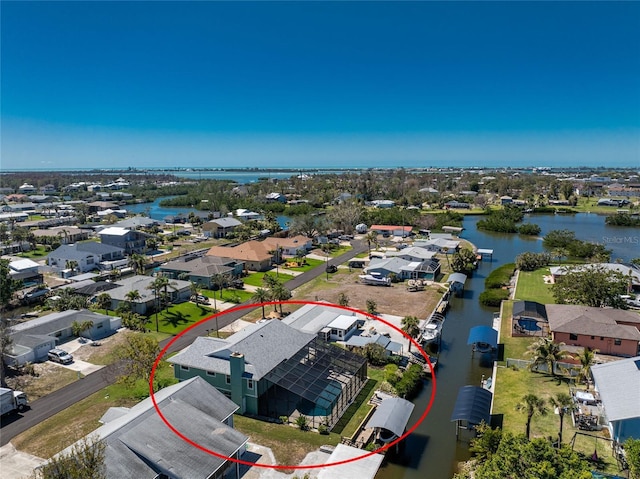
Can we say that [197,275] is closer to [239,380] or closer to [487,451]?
[239,380]

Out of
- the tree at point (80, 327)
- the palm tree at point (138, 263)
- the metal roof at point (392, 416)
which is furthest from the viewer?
the palm tree at point (138, 263)

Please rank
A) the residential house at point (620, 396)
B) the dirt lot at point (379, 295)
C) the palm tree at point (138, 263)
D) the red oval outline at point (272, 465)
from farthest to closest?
the palm tree at point (138, 263), the dirt lot at point (379, 295), the residential house at point (620, 396), the red oval outline at point (272, 465)

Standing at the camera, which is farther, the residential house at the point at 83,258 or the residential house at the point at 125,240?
the residential house at the point at 125,240

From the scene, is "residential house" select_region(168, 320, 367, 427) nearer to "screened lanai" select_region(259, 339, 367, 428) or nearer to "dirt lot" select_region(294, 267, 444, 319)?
"screened lanai" select_region(259, 339, 367, 428)

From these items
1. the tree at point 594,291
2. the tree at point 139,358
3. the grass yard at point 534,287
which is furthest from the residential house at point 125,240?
the tree at point 594,291

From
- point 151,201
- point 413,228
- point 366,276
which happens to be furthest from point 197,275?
point 151,201

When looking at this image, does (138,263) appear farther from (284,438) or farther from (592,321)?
(592,321)

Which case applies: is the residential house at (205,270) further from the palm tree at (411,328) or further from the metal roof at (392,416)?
the metal roof at (392,416)

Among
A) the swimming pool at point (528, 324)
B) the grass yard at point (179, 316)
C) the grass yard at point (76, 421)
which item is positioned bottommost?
the grass yard at point (179, 316)
